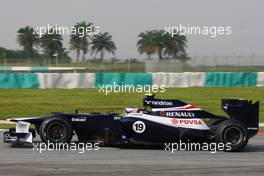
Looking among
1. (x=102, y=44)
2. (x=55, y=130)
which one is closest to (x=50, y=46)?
(x=102, y=44)

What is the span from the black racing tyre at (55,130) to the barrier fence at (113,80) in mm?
17642

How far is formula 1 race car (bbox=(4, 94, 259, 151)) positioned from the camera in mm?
10367

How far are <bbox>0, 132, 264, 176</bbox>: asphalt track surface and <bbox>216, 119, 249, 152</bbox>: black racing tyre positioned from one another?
0.52 feet

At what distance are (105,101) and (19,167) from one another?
16041 mm

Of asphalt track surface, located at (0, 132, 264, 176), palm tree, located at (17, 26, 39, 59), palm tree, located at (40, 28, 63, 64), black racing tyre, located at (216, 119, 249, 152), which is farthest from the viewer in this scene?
palm tree, located at (17, 26, 39, 59)

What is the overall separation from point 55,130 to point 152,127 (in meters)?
1.67

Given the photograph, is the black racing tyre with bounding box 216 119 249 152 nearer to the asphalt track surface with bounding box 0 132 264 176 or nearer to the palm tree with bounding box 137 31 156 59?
the asphalt track surface with bounding box 0 132 264 176

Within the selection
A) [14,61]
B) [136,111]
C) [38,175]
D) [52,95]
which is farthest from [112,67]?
[38,175]

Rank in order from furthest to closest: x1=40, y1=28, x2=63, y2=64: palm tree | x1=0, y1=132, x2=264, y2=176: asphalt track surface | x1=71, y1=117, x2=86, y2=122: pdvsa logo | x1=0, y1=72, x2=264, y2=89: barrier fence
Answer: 1. x1=40, y1=28, x2=63, y2=64: palm tree
2. x1=0, y1=72, x2=264, y2=89: barrier fence
3. x1=71, y1=117, x2=86, y2=122: pdvsa logo
4. x1=0, y1=132, x2=264, y2=176: asphalt track surface

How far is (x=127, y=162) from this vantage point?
29.7ft

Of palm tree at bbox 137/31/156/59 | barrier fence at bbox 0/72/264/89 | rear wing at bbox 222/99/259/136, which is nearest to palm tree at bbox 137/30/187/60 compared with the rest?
palm tree at bbox 137/31/156/59

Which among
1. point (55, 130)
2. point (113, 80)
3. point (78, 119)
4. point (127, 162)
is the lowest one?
point (127, 162)

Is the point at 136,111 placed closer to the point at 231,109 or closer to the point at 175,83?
the point at 231,109

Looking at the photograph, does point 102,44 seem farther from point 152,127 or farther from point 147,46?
point 152,127
